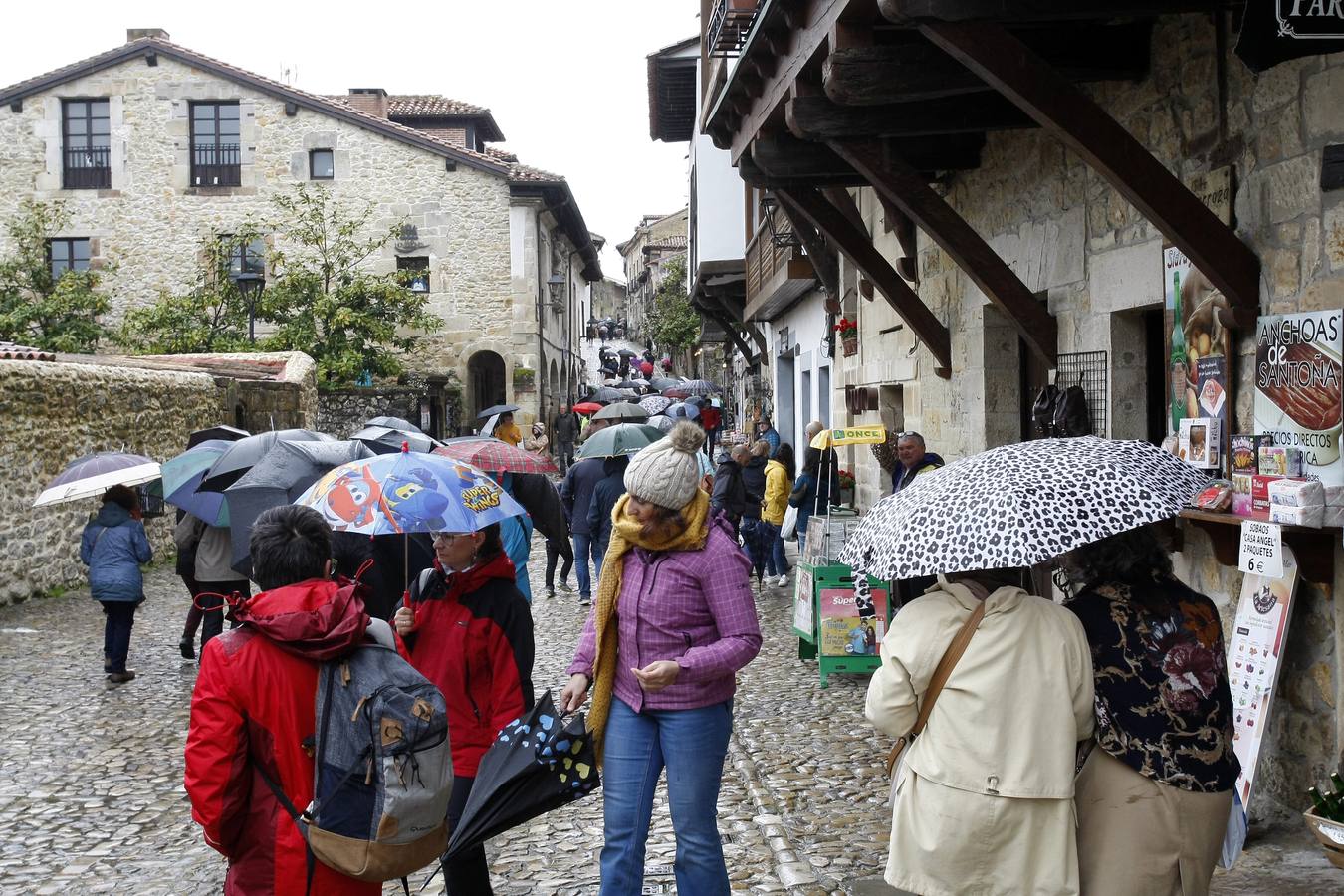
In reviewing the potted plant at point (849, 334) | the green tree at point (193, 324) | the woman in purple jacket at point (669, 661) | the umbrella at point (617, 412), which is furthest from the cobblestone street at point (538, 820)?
the green tree at point (193, 324)

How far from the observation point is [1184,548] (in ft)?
18.2

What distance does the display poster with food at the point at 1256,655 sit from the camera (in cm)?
462

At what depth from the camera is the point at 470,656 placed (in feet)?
13.4

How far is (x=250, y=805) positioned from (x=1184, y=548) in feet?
13.4

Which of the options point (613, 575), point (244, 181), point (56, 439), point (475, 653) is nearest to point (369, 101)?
point (244, 181)

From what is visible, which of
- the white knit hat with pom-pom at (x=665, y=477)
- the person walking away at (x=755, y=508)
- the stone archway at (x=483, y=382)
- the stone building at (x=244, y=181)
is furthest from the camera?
the stone archway at (x=483, y=382)

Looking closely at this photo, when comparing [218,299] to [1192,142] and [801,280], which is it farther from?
[1192,142]

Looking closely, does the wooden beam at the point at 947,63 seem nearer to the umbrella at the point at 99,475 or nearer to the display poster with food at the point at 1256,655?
the display poster with food at the point at 1256,655

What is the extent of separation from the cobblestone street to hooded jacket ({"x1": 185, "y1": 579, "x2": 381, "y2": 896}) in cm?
187

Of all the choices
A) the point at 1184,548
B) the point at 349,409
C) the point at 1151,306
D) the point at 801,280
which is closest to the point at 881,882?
the point at 1184,548

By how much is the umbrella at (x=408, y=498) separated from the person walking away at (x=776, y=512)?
8598 millimetres

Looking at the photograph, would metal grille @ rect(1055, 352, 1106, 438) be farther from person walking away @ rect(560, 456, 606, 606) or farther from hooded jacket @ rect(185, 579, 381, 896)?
person walking away @ rect(560, 456, 606, 606)

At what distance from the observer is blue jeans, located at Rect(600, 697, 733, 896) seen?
379cm

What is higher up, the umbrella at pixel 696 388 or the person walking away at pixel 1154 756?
the umbrella at pixel 696 388
